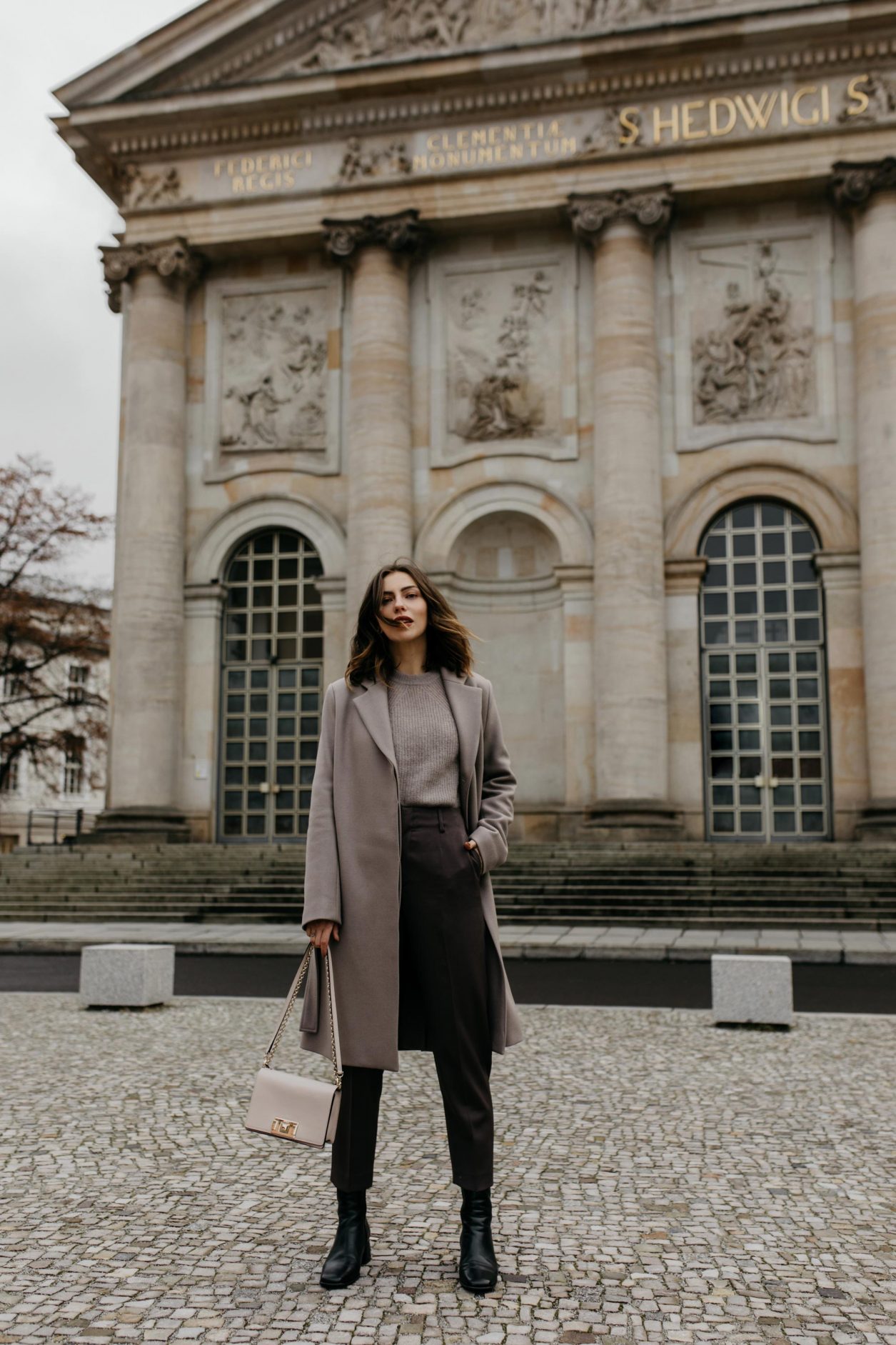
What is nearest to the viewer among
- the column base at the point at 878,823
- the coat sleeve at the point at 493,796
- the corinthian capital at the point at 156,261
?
the coat sleeve at the point at 493,796

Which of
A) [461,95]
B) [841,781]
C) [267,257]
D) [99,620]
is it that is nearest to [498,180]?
[461,95]

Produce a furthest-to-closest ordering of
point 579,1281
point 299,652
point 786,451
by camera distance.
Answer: point 299,652 < point 786,451 < point 579,1281

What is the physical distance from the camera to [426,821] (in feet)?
14.0

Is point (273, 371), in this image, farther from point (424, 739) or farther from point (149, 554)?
point (424, 739)

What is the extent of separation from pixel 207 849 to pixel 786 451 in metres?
12.4

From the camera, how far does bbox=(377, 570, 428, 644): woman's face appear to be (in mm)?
4500

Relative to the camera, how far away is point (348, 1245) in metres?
4.03

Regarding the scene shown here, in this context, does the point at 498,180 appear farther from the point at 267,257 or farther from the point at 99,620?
the point at 99,620

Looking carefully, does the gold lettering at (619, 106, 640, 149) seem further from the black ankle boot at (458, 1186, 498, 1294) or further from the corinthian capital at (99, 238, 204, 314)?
the black ankle boot at (458, 1186, 498, 1294)

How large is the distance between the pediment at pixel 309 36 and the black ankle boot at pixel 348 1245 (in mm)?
24050

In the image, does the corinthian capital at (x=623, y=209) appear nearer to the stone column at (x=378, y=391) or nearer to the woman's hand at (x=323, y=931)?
the stone column at (x=378, y=391)

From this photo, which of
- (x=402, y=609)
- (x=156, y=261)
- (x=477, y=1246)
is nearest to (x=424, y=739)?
(x=402, y=609)

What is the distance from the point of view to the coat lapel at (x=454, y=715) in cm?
435

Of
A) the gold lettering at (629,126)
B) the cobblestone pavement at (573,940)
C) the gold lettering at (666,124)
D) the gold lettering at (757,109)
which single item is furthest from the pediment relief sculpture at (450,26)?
the cobblestone pavement at (573,940)
